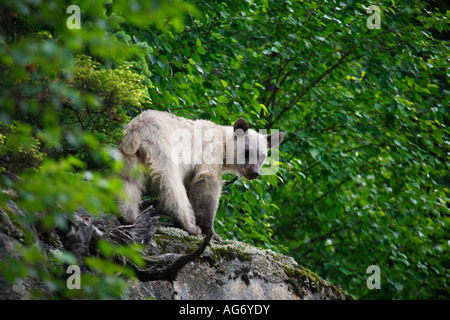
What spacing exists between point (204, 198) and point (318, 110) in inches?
169

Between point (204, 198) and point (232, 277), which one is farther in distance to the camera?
point (204, 198)

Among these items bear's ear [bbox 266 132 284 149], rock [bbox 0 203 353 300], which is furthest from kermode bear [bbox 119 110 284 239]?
rock [bbox 0 203 353 300]

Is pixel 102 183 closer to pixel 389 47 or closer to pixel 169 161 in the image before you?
pixel 169 161

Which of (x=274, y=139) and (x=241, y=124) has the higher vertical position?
(x=241, y=124)

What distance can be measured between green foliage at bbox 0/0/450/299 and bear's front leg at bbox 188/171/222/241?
1.05 m

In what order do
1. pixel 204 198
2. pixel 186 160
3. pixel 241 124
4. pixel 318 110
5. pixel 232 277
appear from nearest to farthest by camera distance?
1. pixel 232 277
2. pixel 186 160
3. pixel 204 198
4. pixel 241 124
5. pixel 318 110

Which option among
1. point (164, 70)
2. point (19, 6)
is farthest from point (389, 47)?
→ point (19, 6)

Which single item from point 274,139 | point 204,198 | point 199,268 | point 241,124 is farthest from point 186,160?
point 274,139

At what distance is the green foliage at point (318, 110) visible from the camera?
5.20 meters

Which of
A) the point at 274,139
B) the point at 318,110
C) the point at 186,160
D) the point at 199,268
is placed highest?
the point at 199,268

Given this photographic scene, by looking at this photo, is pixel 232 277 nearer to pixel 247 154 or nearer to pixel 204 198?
pixel 204 198

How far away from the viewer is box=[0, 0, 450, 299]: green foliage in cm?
520

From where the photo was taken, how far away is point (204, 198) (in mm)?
5500
